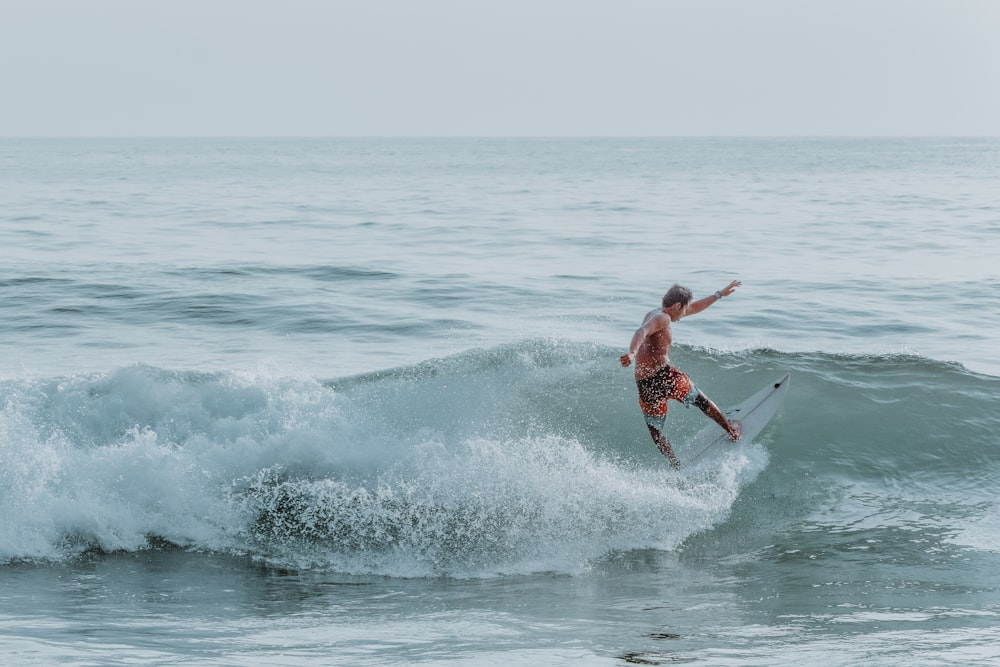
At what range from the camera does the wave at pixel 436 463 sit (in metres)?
8.42

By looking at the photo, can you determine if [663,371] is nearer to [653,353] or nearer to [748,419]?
[653,353]

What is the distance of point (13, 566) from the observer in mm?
7805

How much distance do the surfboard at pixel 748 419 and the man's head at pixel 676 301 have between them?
167cm

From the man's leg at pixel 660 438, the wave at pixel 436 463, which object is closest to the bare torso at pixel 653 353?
the man's leg at pixel 660 438

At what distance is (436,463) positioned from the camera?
9.18 meters

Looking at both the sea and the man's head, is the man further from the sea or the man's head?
the sea

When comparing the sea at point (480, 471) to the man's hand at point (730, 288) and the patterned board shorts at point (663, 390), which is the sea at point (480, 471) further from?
the man's hand at point (730, 288)

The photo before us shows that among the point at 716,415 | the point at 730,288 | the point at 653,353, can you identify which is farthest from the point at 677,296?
the point at 716,415

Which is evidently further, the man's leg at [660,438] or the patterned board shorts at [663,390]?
the man's leg at [660,438]

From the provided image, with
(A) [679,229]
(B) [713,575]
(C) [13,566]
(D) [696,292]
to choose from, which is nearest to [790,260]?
(D) [696,292]

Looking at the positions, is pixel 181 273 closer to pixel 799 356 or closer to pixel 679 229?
pixel 799 356

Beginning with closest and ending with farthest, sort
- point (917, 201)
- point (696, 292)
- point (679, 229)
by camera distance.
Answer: point (696, 292), point (679, 229), point (917, 201)

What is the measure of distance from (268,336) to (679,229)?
676 inches

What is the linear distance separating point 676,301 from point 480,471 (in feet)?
7.57
